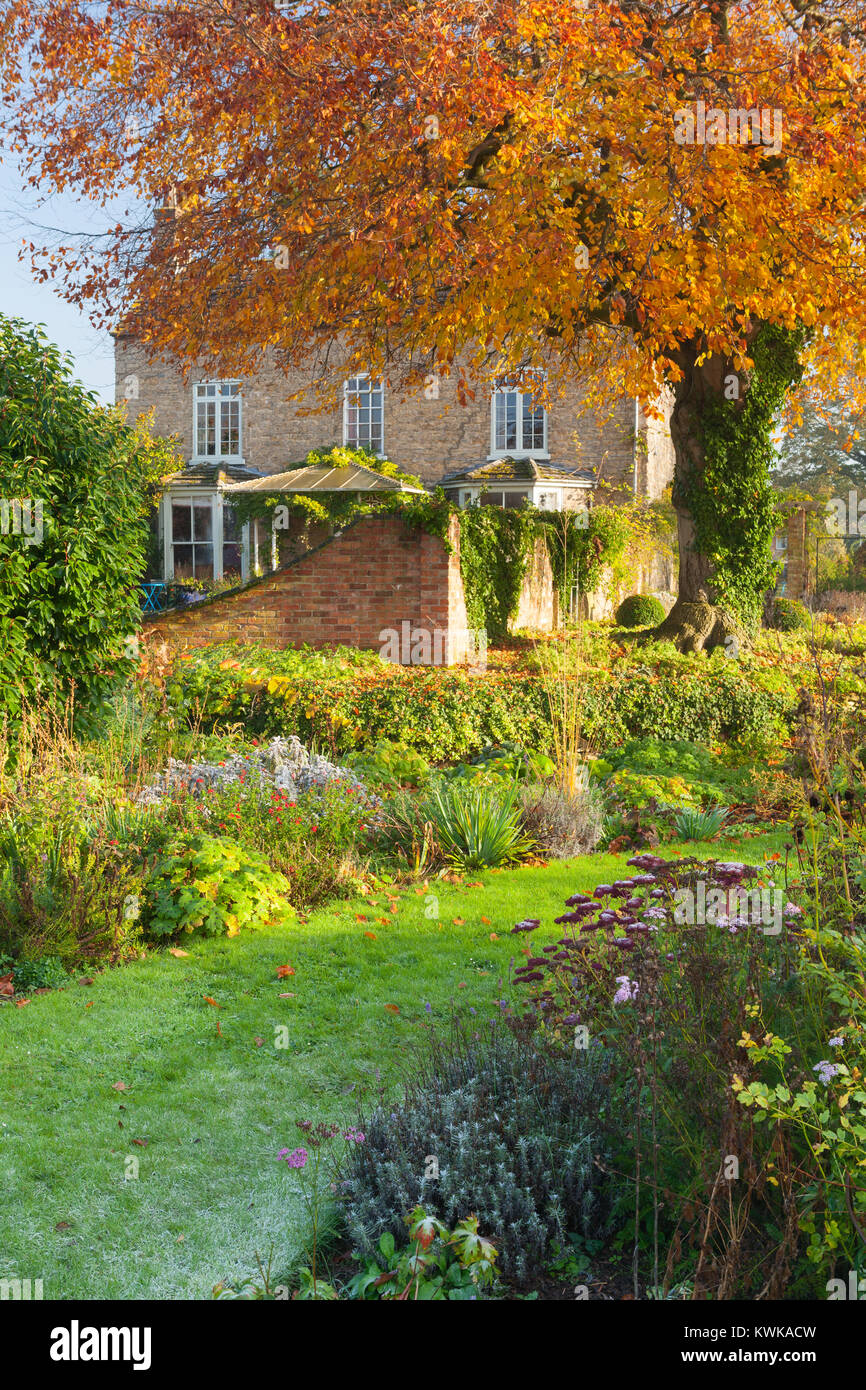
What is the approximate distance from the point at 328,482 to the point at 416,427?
449 cm

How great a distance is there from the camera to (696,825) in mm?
7746

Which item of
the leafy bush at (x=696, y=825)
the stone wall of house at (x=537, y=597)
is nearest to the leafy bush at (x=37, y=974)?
the leafy bush at (x=696, y=825)

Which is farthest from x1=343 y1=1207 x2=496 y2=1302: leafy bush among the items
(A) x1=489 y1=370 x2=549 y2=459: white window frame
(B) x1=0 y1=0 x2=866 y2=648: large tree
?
(A) x1=489 y1=370 x2=549 y2=459: white window frame

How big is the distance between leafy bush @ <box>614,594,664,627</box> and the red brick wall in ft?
24.0

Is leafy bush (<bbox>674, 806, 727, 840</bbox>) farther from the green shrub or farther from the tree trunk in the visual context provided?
the green shrub

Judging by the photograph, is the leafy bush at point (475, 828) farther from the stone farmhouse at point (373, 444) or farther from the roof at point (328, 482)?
the stone farmhouse at point (373, 444)

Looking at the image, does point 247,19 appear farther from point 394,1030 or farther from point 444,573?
point 394,1030

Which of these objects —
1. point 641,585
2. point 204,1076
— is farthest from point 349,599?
point 641,585

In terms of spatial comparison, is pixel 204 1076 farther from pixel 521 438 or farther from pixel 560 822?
pixel 521 438

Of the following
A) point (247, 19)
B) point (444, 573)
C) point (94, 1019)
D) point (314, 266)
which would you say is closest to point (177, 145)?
point (247, 19)

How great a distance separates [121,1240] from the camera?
317 centimetres

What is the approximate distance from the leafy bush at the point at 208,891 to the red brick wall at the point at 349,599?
6.89 metres

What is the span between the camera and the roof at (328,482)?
21297 millimetres

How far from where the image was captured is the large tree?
1062cm
